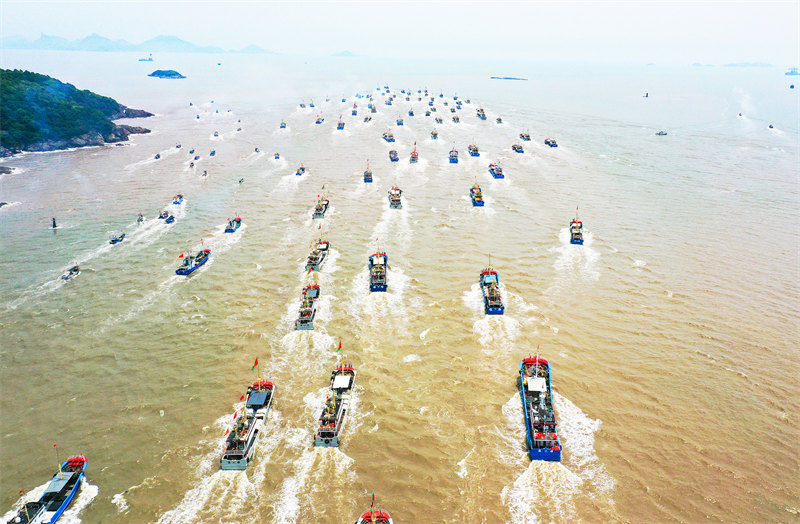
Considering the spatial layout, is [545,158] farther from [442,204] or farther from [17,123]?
[17,123]

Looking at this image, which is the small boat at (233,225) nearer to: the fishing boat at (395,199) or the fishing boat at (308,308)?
the fishing boat at (308,308)

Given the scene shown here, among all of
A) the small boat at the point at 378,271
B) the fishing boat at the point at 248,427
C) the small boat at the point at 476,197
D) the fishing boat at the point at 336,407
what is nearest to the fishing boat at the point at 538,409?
the fishing boat at the point at 336,407

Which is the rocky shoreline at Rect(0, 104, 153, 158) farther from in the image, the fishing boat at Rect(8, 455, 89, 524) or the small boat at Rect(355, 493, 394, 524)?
the small boat at Rect(355, 493, 394, 524)

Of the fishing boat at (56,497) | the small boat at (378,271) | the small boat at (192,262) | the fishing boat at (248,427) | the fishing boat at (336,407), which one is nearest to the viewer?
the fishing boat at (56,497)

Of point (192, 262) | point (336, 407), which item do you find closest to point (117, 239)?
point (192, 262)

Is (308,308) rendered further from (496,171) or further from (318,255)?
(496,171)
